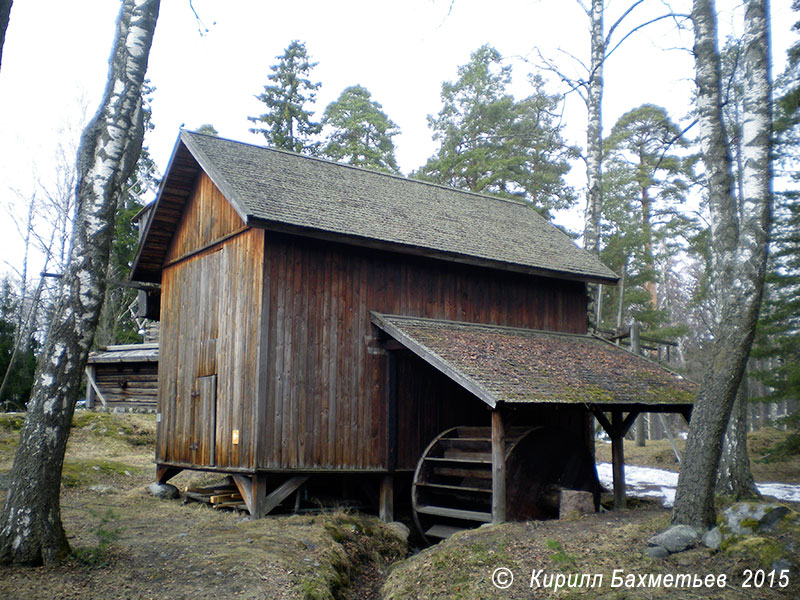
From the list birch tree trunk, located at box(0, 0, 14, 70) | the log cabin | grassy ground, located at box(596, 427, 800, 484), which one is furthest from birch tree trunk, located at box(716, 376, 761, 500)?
the log cabin

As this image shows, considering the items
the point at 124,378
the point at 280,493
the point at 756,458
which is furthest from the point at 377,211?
the point at 756,458

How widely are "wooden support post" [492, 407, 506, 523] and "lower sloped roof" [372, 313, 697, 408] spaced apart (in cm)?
61

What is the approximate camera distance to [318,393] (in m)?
12.1

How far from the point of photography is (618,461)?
13484 mm

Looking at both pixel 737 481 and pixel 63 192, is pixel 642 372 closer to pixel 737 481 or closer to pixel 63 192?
pixel 737 481

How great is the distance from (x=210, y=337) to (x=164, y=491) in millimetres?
3367

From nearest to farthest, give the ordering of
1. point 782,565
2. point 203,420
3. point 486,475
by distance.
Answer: point 782,565 < point 486,475 < point 203,420

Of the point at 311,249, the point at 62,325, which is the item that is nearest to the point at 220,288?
the point at 311,249

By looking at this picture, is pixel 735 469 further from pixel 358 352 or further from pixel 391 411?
pixel 358 352

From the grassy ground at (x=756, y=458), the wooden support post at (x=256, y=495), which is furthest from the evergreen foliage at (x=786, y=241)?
the wooden support post at (x=256, y=495)

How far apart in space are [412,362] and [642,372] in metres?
4.63

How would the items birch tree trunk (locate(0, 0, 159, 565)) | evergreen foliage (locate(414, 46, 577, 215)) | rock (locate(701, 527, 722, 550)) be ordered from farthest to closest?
evergreen foliage (locate(414, 46, 577, 215))
rock (locate(701, 527, 722, 550))
birch tree trunk (locate(0, 0, 159, 565))

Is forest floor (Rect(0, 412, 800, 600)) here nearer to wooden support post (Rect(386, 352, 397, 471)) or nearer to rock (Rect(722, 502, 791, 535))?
rock (Rect(722, 502, 791, 535))

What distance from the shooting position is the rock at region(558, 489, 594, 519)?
449 inches
